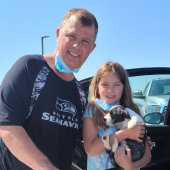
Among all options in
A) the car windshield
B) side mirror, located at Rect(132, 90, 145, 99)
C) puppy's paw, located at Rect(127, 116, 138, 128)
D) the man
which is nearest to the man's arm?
the man

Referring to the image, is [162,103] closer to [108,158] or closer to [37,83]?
[108,158]

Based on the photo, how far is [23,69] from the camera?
1.59 m

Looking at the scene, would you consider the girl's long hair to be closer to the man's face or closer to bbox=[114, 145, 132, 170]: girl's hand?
the man's face

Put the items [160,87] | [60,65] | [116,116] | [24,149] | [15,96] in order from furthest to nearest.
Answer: [160,87]
[116,116]
[60,65]
[15,96]
[24,149]

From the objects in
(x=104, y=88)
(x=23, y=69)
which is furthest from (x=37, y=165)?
(x=104, y=88)

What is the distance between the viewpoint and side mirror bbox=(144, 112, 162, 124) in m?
3.06

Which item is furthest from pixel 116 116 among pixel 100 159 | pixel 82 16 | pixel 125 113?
pixel 82 16

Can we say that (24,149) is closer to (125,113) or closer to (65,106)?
(65,106)

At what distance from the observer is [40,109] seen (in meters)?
1.62

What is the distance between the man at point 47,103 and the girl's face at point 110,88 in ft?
0.80

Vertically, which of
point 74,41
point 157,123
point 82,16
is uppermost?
point 82,16

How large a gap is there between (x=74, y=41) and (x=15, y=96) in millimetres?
778

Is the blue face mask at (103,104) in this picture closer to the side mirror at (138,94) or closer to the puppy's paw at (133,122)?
the puppy's paw at (133,122)

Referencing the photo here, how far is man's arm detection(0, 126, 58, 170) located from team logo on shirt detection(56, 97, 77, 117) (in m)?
0.46
